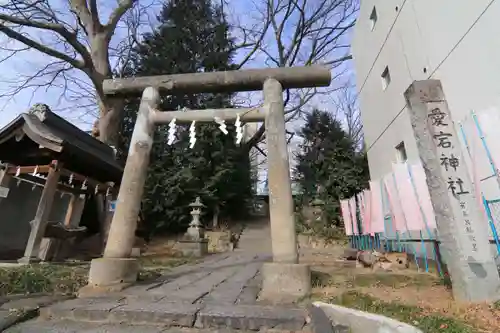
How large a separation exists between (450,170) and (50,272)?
6311 mm

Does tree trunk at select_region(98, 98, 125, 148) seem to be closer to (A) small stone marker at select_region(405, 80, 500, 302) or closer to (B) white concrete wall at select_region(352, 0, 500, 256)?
(B) white concrete wall at select_region(352, 0, 500, 256)

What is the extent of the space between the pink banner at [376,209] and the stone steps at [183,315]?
18.2 ft

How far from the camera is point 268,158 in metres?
4.29

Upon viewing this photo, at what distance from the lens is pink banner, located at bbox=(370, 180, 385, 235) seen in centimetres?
773

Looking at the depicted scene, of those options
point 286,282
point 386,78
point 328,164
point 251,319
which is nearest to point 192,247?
point 286,282

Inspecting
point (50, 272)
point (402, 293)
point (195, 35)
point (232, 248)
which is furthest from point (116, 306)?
point (195, 35)

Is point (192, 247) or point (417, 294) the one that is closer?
point (417, 294)

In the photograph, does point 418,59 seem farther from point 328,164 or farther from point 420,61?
point 328,164

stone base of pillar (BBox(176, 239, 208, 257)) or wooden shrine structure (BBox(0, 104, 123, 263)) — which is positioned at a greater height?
wooden shrine structure (BBox(0, 104, 123, 263))

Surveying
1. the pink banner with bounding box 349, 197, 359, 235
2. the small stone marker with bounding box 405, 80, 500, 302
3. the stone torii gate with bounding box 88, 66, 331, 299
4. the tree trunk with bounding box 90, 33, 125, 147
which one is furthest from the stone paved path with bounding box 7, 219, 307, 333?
the tree trunk with bounding box 90, 33, 125, 147

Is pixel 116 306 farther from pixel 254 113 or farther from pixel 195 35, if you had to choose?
pixel 195 35

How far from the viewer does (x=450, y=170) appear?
3752 millimetres

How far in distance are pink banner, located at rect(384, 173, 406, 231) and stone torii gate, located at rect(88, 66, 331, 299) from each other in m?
3.29

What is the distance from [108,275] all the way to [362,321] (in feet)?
10.6
